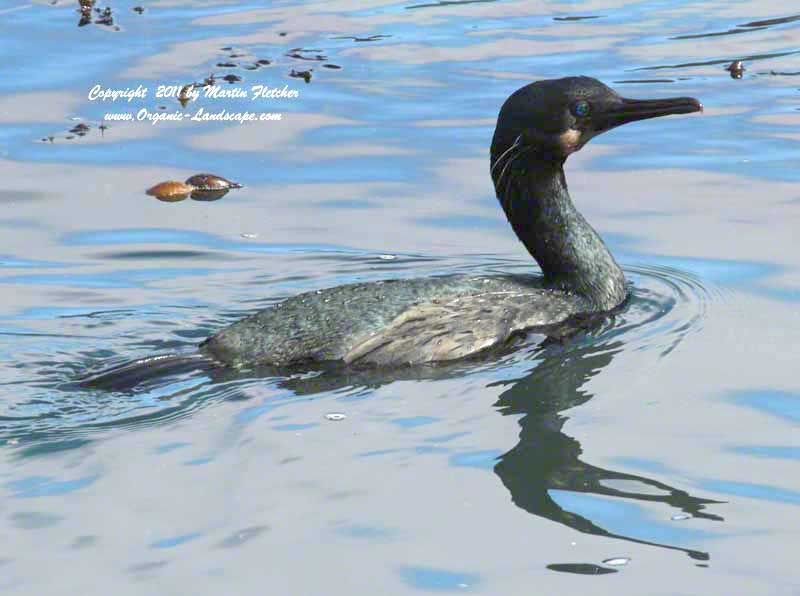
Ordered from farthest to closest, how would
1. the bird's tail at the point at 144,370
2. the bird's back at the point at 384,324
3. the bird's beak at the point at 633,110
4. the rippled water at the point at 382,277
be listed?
the bird's beak at the point at 633,110, the bird's back at the point at 384,324, the bird's tail at the point at 144,370, the rippled water at the point at 382,277

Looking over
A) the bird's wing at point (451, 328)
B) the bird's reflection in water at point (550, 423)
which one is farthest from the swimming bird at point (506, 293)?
the bird's reflection in water at point (550, 423)

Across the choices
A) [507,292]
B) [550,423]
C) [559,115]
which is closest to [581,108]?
[559,115]

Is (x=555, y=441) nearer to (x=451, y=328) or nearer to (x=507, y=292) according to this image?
(x=451, y=328)

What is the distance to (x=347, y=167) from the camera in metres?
11.9

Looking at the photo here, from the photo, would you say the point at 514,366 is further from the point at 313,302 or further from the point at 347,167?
the point at 347,167

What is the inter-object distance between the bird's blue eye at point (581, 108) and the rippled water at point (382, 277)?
109 centimetres

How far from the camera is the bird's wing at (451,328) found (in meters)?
7.96

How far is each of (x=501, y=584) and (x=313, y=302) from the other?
2.79 metres

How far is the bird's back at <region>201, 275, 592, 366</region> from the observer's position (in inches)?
313

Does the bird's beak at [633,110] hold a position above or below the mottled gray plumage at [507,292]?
above

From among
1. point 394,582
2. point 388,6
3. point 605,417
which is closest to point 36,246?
point 605,417

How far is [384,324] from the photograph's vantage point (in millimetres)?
8039

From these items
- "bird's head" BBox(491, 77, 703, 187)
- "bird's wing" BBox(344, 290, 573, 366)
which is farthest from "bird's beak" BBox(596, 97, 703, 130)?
"bird's wing" BBox(344, 290, 573, 366)

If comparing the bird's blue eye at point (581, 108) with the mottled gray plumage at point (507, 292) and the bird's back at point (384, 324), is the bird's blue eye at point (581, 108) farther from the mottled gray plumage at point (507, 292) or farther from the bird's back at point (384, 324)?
the bird's back at point (384, 324)
